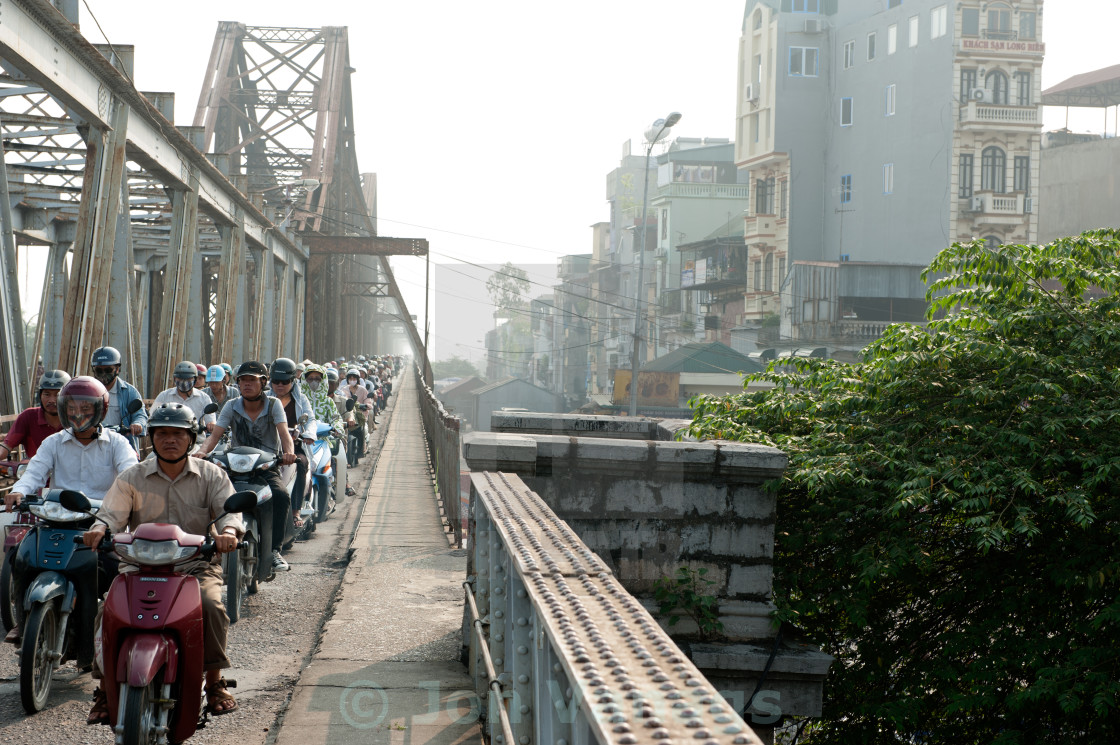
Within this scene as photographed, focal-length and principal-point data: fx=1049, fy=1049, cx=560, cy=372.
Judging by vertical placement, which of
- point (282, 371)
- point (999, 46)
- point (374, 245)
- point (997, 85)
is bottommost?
point (282, 371)

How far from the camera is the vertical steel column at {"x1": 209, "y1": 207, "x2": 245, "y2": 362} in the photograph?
19.5 meters

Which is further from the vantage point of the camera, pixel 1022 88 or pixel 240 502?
pixel 1022 88

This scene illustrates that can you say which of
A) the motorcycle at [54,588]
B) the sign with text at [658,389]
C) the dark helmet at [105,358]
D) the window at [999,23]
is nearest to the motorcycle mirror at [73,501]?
the motorcycle at [54,588]

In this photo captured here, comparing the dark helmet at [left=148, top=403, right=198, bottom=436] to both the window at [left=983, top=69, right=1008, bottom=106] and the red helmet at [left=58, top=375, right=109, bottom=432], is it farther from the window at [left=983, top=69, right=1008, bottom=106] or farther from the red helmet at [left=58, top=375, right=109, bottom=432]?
the window at [left=983, top=69, right=1008, bottom=106]

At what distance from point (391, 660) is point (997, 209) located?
47.0 metres

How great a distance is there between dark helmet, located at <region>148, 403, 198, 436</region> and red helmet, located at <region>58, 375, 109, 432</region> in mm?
1066

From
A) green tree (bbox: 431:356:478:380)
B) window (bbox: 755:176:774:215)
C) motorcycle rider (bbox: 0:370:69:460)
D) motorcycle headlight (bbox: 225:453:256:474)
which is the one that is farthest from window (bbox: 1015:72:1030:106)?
green tree (bbox: 431:356:478:380)

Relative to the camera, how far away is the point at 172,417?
4457 millimetres

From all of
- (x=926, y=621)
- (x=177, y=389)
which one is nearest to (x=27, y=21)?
(x=177, y=389)

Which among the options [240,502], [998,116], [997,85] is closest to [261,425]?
[240,502]

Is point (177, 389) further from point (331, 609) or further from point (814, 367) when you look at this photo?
point (814, 367)

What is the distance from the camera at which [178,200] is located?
16.0 metres

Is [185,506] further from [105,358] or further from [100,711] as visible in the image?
[105,358]

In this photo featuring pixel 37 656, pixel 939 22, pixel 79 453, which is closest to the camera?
pixel 37 656
